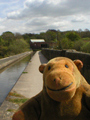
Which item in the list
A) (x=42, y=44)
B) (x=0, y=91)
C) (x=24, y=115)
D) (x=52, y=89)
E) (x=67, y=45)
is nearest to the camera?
(x=52, y=89)

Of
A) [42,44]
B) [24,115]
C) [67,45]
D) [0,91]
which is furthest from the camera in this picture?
[42,44]

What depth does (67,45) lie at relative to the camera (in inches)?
840

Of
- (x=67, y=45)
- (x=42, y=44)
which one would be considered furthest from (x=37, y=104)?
(x=42, y=44)

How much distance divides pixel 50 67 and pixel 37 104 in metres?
0.60

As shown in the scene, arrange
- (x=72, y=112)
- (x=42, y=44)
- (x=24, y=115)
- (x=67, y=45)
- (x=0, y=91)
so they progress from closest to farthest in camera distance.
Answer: (x=72, y=112) < (x=24, y=115) < (x=0, y=91) < (x=67, y=45) < (x=42, y=44)

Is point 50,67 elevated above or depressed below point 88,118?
above

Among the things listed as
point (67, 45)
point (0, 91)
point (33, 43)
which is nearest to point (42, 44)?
point (33, 43)

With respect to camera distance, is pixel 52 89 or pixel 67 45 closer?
pixel 52 89

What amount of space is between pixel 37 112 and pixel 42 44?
273 feet

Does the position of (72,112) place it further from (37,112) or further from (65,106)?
(37,112)

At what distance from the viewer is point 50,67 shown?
2.16m

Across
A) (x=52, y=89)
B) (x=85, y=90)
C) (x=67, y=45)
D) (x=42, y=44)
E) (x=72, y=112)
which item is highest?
(x=52, y=89)

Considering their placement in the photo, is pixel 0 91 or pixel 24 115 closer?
pixel 24 115

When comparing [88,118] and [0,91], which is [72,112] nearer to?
[88,118]
